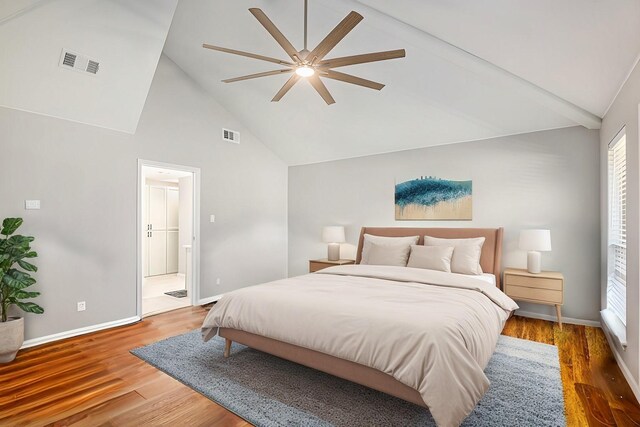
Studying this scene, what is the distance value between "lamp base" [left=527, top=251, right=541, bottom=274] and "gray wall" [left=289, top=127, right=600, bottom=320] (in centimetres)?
27

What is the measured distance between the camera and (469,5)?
2352 mm

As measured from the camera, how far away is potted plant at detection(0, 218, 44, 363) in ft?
9.63

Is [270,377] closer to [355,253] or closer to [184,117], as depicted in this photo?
[355,253]

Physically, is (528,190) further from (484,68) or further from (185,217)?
(185,217)

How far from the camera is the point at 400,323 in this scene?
2086mm

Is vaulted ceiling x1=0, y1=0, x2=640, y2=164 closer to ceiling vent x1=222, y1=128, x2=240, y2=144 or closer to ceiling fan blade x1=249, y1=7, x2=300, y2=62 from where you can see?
ceiling vent x1=222, y1=128, x2=240, y2=144

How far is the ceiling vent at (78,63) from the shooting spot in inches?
125

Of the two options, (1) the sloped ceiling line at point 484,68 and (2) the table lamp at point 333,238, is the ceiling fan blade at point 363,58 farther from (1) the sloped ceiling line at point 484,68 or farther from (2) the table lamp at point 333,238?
(2) the table lamp at point 333,238

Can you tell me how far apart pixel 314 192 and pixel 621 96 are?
4324 millimetres

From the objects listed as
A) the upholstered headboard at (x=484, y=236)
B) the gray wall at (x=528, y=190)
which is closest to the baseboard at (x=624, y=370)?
the gray wall at (x=528, y=190)

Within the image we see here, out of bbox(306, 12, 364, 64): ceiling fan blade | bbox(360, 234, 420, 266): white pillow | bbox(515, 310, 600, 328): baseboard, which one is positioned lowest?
bbox(515, 310, 600, 328): baseboard

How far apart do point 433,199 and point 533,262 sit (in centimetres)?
149

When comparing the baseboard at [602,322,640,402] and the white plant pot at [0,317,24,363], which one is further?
the white plant pot at [0,317,24,363]

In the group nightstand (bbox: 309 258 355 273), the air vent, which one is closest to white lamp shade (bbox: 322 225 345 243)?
nightstand (bbox: 309 258 355 273)
